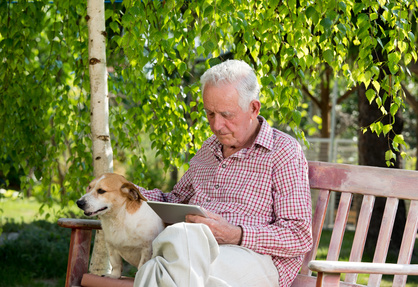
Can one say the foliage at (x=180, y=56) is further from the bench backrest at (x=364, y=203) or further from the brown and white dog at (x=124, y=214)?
the brown and white dog at (x=124, y=214)

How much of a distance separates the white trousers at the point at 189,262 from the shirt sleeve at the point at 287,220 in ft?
0.42

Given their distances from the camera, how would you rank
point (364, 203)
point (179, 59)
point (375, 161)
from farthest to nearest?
point (375, 161) → point (179, 59) → point (364, 203)

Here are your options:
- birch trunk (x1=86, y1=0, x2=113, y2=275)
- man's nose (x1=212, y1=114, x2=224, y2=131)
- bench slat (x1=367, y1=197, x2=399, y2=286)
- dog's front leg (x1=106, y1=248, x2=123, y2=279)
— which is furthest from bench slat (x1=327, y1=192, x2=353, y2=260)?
birch trunk (x1=86, y1=0, x2=113, y2=275)

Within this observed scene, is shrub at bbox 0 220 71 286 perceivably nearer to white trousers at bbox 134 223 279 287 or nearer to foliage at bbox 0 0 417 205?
foliage at bbox 0 0 417 205

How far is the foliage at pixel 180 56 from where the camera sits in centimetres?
293

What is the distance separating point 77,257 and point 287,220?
1021 millimetres

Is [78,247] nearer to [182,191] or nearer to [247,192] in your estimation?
[182,191]

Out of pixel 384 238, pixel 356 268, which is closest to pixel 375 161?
pixel 384 238

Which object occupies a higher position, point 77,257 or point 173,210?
point 173,210

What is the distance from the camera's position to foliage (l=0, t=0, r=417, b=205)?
293cm

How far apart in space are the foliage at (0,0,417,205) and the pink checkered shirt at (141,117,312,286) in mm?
494

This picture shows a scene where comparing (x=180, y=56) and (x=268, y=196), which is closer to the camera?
(x=268, y=196)

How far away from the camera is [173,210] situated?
250 cm

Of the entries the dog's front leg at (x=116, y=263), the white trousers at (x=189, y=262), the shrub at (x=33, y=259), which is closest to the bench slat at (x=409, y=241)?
the white trousers at (x=189, y=262)
